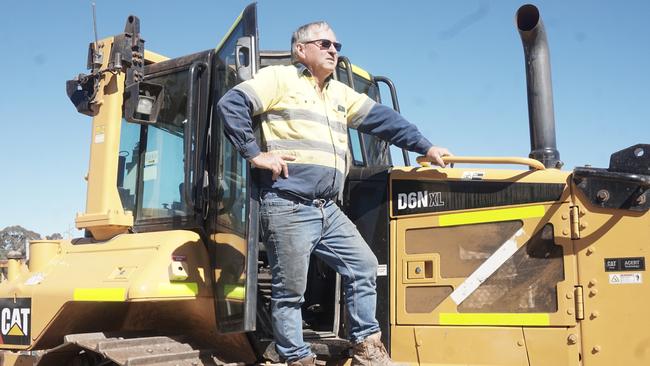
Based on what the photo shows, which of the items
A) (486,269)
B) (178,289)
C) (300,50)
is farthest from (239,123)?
(486,269)

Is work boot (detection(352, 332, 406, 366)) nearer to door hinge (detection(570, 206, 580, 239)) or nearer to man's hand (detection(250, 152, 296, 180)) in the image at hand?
man's hand (detection(250, 152, 296, 180))

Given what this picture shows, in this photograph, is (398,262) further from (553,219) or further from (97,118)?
(97,118)

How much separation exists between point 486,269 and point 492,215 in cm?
28

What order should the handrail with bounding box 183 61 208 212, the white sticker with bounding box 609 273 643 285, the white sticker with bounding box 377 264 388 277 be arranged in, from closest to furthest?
1. the white sticker with bounding box 609 273 643 285
2. the white sticker with bounding box 377 264 388 277
3. the handrail with bounding box 183 61 208 212

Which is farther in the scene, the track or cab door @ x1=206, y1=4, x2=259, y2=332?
the track

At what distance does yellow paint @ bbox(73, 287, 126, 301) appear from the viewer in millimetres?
3979

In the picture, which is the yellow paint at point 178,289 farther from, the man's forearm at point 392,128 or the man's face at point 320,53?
the man's face at point 320,53

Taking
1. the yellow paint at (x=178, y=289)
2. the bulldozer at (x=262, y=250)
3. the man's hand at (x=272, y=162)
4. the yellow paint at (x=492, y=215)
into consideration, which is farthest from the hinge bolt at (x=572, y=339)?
the yellow paint at (x=178, y=289)

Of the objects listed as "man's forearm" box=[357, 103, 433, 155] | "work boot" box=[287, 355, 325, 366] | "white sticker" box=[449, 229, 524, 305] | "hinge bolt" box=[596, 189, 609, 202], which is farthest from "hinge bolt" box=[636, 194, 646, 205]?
"work boot" box=[287, 355, 325, 366]

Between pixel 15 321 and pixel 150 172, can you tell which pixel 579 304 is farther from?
pixel 15 321

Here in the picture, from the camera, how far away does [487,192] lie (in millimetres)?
3879

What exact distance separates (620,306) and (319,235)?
145cm

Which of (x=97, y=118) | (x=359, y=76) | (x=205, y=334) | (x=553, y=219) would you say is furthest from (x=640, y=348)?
(x=97, y=118)

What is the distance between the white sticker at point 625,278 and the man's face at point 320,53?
170 centimetres
